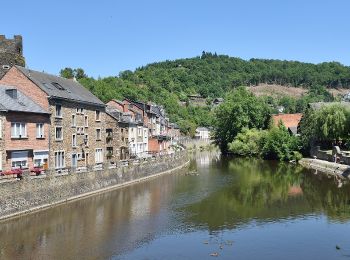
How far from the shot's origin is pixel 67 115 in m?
47.8

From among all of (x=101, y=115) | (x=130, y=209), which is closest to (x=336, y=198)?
(x=130, y=209)

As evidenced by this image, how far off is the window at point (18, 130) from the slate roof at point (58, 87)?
482cm

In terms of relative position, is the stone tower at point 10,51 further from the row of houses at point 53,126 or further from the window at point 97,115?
the window at point 97,115

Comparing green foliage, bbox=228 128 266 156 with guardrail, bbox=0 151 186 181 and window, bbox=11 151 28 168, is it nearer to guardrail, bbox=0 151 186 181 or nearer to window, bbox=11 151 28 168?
guardrail, bbox=0 151 186 181

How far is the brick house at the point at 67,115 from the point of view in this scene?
4519 cm

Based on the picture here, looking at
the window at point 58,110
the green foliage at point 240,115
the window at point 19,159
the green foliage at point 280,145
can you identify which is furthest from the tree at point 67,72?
the window at point 19,159

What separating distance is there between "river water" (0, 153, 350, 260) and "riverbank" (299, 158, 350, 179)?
9.52m

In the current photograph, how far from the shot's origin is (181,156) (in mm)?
76875

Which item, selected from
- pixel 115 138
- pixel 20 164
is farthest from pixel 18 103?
pixel 115 138

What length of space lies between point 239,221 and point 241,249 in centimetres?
731

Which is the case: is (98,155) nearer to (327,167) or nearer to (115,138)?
(115,138)

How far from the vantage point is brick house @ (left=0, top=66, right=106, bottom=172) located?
45188 millimetres

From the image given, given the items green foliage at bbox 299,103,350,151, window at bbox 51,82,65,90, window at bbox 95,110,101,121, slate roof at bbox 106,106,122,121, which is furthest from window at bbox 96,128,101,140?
green foliage at bbox 299,103,350,151

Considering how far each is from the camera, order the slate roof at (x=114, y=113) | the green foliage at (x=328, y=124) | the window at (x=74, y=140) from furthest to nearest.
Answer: the green foliage at (x=328, y=124) < the slate roof at (x=114, y=113) < the window at (x=74, y=140)
